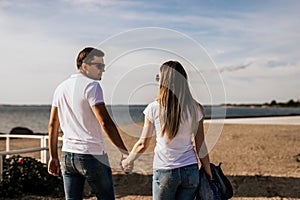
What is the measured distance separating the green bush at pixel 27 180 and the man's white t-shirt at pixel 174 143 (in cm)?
436

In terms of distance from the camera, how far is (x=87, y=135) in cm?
366

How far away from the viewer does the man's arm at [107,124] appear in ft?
11.8

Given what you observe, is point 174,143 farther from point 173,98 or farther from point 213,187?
point 213,187

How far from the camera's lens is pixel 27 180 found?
752 centimetres

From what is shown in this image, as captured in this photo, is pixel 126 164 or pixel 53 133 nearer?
pixel 126 164

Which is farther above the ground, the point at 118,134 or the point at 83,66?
the point at 83,66

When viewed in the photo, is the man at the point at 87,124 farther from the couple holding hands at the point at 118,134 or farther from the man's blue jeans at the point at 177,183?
the man's blue jeans at the point at 177,183

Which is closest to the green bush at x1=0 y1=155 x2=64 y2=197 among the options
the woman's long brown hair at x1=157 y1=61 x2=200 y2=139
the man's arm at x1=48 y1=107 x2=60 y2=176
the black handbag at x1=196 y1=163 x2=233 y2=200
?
the man's arm at x1=48 y1=107 x2=60 y2=176

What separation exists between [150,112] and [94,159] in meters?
0.61

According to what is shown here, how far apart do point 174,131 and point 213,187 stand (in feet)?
1.92

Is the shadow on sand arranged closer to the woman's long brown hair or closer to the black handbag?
the black handbag

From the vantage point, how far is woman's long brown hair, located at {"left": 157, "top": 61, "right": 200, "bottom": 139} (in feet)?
11.1

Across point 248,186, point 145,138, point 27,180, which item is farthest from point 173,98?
point 248,186

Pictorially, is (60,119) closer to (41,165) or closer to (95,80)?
(95,80)
